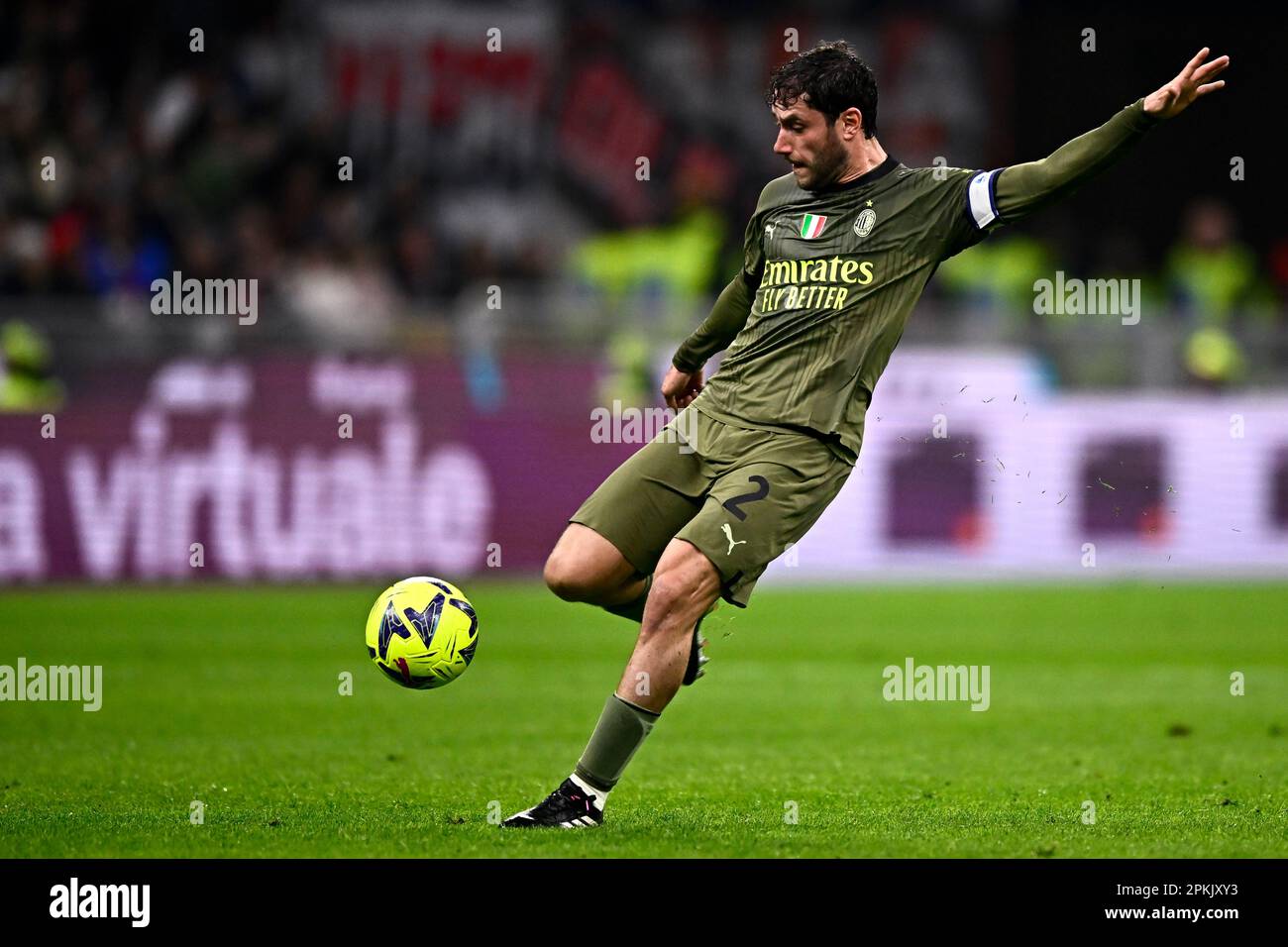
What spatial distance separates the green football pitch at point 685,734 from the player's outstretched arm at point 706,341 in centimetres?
100

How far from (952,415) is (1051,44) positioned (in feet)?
33.5

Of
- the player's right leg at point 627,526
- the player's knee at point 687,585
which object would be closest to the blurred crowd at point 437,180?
the player's right leg at point 627,526

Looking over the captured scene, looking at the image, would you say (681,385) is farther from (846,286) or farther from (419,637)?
(419,637)

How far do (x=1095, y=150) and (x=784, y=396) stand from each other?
138cm

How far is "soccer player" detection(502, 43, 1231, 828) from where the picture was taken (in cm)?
678

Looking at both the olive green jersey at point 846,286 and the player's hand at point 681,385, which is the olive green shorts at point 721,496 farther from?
the player's hand at point 681,385

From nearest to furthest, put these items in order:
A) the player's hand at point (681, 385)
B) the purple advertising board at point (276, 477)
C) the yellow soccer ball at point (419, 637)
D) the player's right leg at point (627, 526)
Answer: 1. the player's right leg at point (627, 526)
2. the yellow soccer ball at point (419, 637)
3. the player's hand at point (681, 385)
4. the purple advertising board at point (276, 477)

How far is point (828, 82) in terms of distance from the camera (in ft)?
22.4

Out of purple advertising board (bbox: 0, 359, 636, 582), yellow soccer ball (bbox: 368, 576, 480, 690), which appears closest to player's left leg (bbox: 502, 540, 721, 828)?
yellow soccer ball (bbox: 368, 576, 480, 690)

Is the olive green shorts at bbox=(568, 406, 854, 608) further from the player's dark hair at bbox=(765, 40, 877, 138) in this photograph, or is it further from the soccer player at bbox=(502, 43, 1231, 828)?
the player's dark hair at bbox=(765, 40, 877, 138)

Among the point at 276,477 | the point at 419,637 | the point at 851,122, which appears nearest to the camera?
the point at 851,122

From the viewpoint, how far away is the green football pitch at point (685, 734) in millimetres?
6781

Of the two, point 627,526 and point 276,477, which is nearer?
point 627,526

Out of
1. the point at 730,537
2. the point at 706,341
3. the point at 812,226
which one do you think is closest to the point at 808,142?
the point at 812,226
